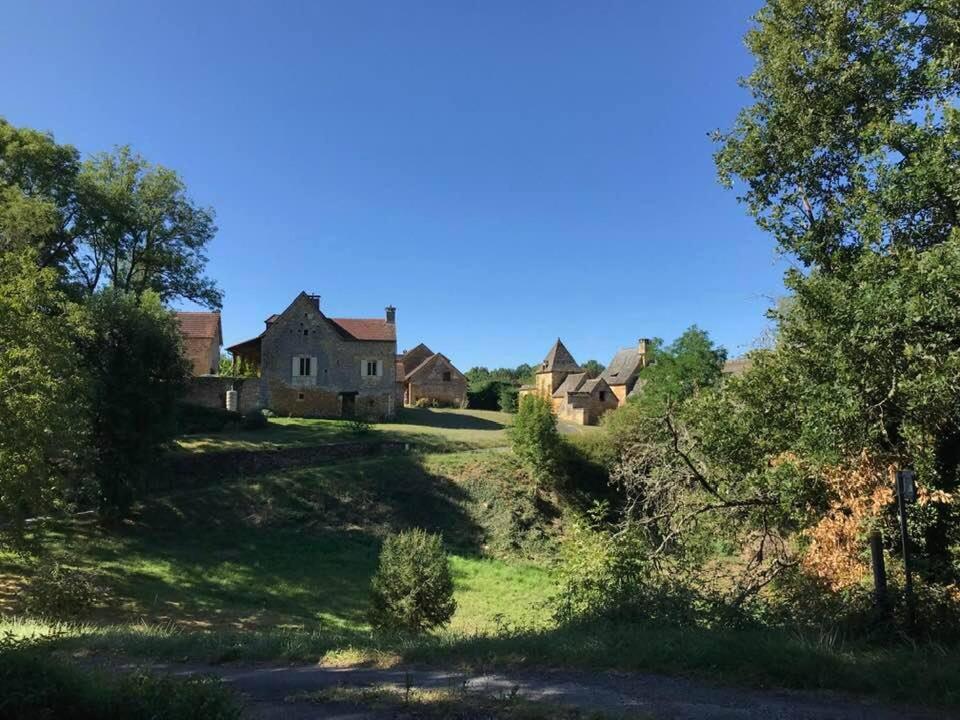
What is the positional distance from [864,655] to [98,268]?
38.7 meters

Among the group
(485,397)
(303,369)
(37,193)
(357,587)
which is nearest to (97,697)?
(357,587)

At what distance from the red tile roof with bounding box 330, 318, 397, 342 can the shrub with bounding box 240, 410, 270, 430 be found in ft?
33.8

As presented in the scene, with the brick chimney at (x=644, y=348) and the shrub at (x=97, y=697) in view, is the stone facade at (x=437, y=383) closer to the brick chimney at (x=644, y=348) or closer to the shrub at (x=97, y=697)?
the brick chimney at (x=644, y=348)

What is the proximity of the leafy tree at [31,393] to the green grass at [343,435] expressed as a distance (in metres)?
12.9

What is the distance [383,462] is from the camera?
3294 centimetres

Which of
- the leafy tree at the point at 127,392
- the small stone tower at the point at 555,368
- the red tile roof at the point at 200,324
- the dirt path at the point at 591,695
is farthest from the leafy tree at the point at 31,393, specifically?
the small stone tower at the point at 555,368

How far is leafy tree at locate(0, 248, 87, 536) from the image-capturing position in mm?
15383

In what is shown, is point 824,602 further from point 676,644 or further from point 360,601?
point 360,601

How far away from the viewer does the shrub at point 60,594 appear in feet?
53.8

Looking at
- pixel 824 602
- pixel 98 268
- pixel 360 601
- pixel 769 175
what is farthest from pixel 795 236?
pixel 98 268

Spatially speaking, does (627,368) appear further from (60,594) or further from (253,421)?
(60,594)

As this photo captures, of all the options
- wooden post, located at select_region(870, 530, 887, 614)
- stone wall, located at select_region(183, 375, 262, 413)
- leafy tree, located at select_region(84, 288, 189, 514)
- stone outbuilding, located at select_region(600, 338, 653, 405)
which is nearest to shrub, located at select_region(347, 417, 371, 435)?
stone wall, located at select_region(183, 375, 262, 413)

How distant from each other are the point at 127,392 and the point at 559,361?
4439cm

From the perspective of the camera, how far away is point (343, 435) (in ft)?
121
